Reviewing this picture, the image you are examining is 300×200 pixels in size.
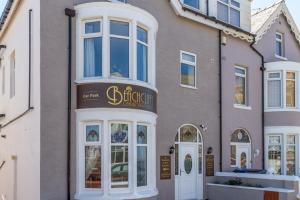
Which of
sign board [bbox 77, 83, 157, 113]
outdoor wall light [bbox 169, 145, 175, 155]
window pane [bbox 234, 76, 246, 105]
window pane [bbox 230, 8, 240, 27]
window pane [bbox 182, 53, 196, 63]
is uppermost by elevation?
window pane [bbox 230, 8, 240, 27]

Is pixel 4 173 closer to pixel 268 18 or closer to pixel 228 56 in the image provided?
pixel 228 56

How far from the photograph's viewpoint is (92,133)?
484 inches

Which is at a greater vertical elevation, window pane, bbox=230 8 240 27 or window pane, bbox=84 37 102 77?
window pane, bbox=230 8 240 27

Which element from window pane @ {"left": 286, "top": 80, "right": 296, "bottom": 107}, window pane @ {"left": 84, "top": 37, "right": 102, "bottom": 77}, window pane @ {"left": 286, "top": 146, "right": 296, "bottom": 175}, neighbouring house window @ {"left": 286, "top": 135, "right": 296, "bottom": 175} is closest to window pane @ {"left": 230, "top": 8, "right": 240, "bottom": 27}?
window pane @ {"left": 286, "top": 80, "right": 296, "bottom": 107}

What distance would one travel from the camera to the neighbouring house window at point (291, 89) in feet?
65.3

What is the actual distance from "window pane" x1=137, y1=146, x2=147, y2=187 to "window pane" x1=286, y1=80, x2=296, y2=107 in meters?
9.63

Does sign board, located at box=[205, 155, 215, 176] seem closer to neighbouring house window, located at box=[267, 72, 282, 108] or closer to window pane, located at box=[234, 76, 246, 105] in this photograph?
window pane, located at box=[234, 76, 246, 105]

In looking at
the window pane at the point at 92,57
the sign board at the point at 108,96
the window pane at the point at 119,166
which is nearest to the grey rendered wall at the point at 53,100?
the sign board at the point at 108,96

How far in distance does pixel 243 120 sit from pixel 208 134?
105 inches

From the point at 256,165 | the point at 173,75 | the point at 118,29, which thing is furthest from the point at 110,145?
the point at 256,165

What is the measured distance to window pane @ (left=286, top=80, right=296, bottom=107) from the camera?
65.3 feet

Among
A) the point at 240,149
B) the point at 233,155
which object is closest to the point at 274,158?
the point at 240,149

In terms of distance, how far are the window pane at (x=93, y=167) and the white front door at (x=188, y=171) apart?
14.6 ft

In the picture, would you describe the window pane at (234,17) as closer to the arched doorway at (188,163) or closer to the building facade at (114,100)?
the building facade at (114,100)
